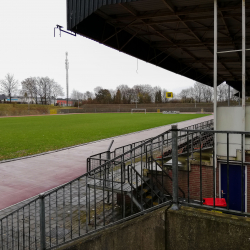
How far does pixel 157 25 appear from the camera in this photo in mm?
9789

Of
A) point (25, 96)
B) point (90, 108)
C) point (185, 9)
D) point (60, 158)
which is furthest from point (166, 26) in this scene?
point (25, 96)

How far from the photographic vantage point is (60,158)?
1284 centimetres

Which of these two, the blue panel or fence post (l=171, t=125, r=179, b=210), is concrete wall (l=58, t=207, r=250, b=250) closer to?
fence post (l=171, t=125, r=179, b=210)

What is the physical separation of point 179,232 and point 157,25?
28.0 feet

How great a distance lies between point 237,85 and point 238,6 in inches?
778

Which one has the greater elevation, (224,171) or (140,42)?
Result: (140,42)

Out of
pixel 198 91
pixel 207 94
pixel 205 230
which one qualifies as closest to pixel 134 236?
pixel 205 230

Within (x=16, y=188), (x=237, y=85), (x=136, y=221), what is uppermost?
(x=237, y=85)

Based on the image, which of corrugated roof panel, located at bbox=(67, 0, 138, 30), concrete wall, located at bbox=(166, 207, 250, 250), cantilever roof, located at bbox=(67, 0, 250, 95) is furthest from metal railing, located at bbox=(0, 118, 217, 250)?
corrugated roof panel, located at bbox=(67, 0, 138, 30)

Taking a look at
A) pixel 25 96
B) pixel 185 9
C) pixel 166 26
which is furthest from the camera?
pixel 25 96

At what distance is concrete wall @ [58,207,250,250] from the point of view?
2.86 m

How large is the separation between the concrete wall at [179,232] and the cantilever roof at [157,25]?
5986mm

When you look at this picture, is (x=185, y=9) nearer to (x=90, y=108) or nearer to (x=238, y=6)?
(x=238, y=6)

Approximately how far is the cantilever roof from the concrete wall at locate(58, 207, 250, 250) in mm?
5986
